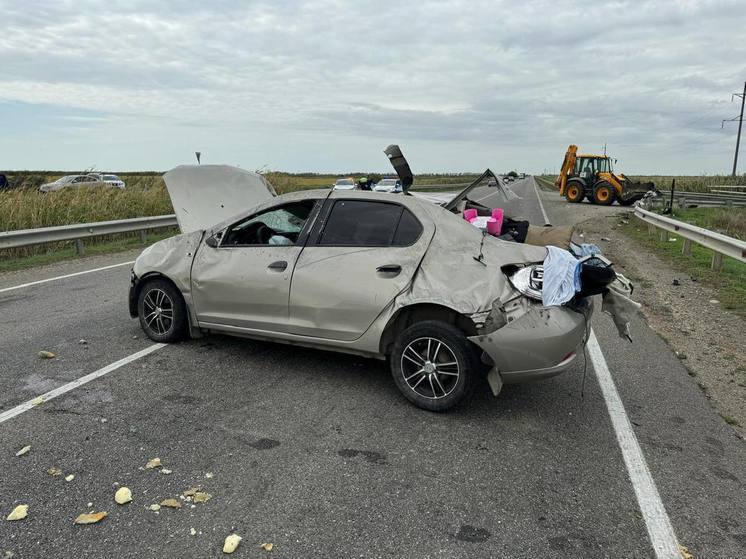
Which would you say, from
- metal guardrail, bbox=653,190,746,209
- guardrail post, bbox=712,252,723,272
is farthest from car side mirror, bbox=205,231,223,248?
metal guardrail, bbox=653,190,746,209

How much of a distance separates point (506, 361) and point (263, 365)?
2.33 meters

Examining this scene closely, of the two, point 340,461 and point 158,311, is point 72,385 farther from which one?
point 340,461

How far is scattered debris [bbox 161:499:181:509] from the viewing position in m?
3.07

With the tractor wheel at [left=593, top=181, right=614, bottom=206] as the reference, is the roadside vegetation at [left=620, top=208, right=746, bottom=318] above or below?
below

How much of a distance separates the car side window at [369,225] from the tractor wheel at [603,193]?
27.7m

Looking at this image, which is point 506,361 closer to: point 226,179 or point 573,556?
point 573,556

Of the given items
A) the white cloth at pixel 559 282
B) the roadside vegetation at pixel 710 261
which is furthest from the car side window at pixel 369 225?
the roadside vegetation at pixel 710 261

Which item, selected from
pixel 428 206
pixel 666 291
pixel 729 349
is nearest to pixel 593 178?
pixel 666 291

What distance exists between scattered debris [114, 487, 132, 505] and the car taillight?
2.84 m

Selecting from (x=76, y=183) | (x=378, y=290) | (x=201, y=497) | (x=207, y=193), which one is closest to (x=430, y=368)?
(x=378, y=290)

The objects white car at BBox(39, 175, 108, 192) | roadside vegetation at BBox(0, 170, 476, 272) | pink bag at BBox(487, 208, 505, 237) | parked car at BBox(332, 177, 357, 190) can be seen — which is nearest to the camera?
pink bag at BBox(487, 208, 505, 237)

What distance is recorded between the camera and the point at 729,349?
6082 millimetres

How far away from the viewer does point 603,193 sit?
97.3 ft

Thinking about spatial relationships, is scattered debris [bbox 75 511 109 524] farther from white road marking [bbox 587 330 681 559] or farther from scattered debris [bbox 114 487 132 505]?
white road marking [bbox 587 330 681 559]
